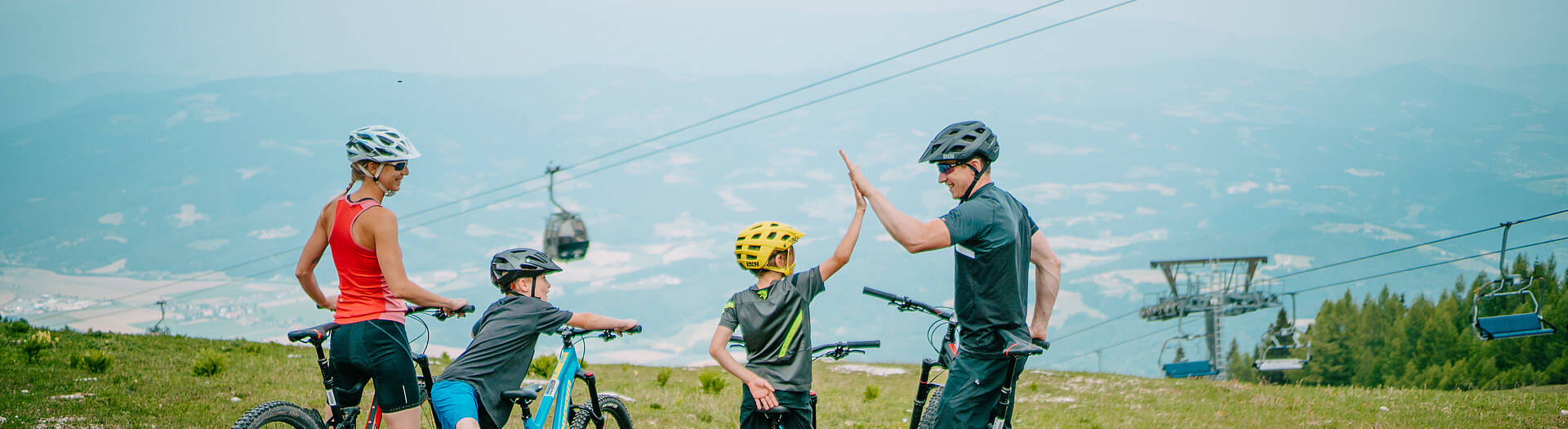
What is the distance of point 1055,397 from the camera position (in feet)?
47.5

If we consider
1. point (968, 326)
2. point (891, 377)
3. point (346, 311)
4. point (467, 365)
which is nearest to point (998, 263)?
point (968, 326)

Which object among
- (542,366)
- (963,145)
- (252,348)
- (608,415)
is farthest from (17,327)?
(963,145)

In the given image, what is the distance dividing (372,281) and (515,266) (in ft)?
2.99

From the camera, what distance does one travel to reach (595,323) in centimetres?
622

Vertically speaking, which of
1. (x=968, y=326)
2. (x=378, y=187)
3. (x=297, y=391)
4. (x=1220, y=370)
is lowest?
(x=1220, y=370)

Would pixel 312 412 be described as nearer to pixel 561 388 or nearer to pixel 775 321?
pixel 561 388

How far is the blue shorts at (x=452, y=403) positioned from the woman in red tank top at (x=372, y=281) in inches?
6.6

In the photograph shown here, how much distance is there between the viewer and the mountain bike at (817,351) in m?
5.46

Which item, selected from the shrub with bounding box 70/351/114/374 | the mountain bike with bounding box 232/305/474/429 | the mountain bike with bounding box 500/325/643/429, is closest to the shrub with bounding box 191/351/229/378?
the shrub with bounding box 70/351/114/374

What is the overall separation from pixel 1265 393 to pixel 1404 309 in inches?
3503

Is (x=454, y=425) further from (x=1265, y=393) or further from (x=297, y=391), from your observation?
(x=1265, y=393)

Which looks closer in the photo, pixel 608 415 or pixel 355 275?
pixel 355 275

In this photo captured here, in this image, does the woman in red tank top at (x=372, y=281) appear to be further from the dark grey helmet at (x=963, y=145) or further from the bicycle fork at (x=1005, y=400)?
the bicycle fork at (x=1005, y=400)

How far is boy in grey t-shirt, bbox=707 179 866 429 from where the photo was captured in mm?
5547
